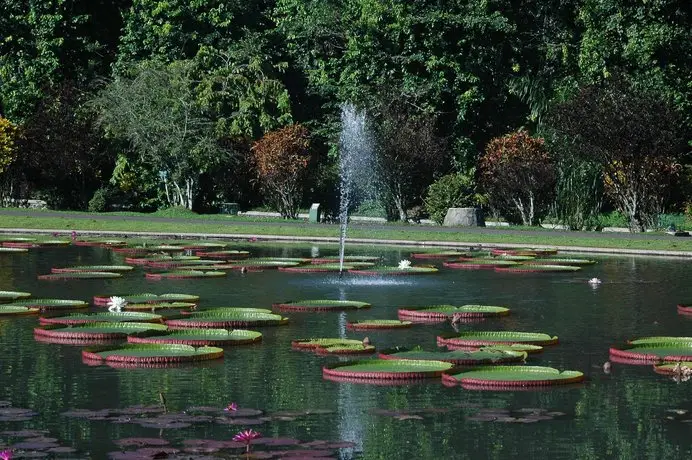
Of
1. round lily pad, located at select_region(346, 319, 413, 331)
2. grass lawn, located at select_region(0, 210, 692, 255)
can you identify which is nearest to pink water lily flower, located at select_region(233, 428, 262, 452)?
round lily pad, located at select_region(346, 319, 413, 331)

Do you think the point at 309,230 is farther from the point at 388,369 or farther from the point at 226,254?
the point at 388,369

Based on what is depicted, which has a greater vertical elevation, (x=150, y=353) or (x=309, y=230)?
(x=309, y=230)

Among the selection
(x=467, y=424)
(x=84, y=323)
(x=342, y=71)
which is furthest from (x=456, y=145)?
(x=467, y=424)

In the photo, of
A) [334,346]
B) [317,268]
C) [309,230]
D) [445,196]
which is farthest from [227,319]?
[445,196]

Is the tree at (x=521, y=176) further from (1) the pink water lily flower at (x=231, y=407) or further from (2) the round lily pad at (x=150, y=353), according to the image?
(1) the pink water lily flower at (x=231, y=407)

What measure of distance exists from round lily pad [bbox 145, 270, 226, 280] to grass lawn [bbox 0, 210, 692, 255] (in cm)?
1044

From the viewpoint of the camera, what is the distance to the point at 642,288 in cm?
2483

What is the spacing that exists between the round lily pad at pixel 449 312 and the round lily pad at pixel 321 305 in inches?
42.1

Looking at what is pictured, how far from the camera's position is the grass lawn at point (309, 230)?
35469 mm

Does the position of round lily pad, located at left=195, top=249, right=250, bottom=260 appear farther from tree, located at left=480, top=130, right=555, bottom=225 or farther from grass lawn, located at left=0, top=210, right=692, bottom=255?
tree, located at left=480, top=130, right=555, bottom=225

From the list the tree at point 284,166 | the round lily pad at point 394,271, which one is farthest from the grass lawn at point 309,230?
the round lily pad at point 394,271

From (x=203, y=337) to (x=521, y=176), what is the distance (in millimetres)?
27261

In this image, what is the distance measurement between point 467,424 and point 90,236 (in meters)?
28.0

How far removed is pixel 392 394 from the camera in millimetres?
13766
